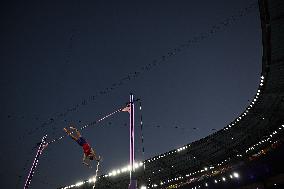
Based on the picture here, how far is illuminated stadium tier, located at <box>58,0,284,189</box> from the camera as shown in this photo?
971 centimetres

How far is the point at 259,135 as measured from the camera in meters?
16.9

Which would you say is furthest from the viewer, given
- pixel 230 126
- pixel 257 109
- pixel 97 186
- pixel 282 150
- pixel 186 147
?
pixel 97 186

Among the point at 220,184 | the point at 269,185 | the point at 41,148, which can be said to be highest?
the point at 41,148

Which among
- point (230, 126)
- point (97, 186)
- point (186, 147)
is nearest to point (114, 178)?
point (97, 186)

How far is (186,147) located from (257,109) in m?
5.20

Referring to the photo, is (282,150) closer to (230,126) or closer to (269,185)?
(269,185)

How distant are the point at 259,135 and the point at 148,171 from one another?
8.25 meters

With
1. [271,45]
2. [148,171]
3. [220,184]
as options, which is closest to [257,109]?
[271,45]

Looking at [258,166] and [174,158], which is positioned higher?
[174,158]

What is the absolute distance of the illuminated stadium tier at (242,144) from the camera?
382 inches

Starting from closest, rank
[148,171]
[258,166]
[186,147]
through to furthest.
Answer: [258,166]
[186,147]
[148,171]

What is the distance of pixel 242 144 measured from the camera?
17.8m

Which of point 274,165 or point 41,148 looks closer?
point 274,165

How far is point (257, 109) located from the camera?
15164 mm
